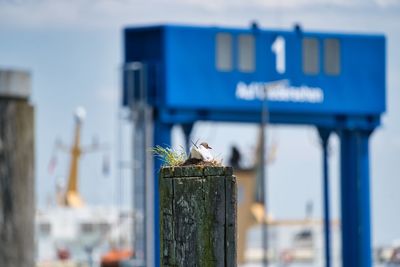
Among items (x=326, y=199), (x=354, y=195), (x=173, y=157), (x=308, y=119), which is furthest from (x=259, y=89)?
(x=173, y=157)

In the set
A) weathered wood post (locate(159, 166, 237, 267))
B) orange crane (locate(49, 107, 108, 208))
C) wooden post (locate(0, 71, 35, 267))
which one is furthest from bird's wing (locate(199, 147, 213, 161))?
orange crane (locate(49, 107, 108, 208))

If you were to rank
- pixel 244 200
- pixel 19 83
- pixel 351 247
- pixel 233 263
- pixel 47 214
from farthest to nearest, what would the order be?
Result: pixel 47 214
pixel 244 200
pixel 351 247
pixel 19 83
pixel 233 263

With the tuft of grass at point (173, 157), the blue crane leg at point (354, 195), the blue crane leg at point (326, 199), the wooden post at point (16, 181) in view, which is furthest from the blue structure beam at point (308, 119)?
the tuft of grass at point (173, 157)

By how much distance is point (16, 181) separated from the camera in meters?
10.6

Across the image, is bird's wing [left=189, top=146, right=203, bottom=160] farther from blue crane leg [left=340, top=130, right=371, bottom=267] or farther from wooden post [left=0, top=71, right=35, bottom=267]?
blue crane leg [left=340, top=130, right=371, bottom=267]

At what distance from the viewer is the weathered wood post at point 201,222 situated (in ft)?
30.6

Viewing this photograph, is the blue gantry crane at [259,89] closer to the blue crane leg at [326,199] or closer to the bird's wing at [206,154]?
the blue crane leg at [326,199]

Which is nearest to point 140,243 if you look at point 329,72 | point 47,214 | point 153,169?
point 153,169

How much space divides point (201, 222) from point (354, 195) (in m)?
36.6

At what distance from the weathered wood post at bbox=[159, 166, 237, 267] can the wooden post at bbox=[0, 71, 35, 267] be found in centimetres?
140

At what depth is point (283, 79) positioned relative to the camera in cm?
4388

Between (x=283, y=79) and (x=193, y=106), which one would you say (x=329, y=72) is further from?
(x=193, y=106)

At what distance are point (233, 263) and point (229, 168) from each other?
514mm

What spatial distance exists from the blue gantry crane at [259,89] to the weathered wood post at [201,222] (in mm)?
31771
